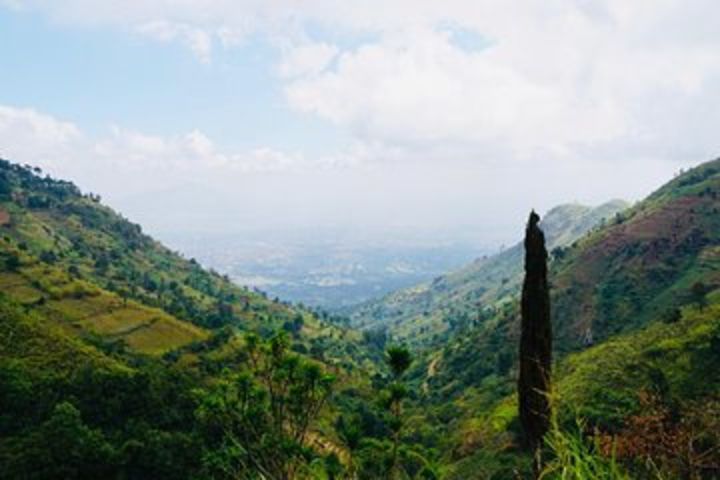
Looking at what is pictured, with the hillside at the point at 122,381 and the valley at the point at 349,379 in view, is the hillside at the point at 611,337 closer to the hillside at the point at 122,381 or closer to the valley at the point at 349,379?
the valley at the point at 349,379

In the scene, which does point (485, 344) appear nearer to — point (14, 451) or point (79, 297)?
point (79, 297)

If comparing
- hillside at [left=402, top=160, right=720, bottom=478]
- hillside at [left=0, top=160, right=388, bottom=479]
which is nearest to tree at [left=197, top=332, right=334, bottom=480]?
hillside at [left=0, top=160, right=388, bottom=479]

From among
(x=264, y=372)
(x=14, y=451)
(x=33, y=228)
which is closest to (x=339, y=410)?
(x=14, y=451)

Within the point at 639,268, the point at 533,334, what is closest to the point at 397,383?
the point at 533,334

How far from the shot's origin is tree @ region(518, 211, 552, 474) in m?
24.6

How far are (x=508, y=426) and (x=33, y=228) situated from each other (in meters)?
154

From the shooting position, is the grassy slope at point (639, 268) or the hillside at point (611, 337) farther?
the grassy slope at point (639, 268)

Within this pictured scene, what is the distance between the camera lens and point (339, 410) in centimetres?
11162

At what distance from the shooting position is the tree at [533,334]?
24.6 m

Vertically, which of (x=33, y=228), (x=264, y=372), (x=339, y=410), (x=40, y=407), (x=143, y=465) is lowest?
(x=339, y=410)

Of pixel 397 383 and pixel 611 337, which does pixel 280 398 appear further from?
pixel 611 337

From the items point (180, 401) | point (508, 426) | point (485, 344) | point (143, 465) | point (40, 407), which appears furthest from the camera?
point (485, 344)

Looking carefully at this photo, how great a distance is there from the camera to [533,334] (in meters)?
26.4

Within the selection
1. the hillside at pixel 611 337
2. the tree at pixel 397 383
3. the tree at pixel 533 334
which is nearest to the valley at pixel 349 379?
the tree at pixel 397 383
